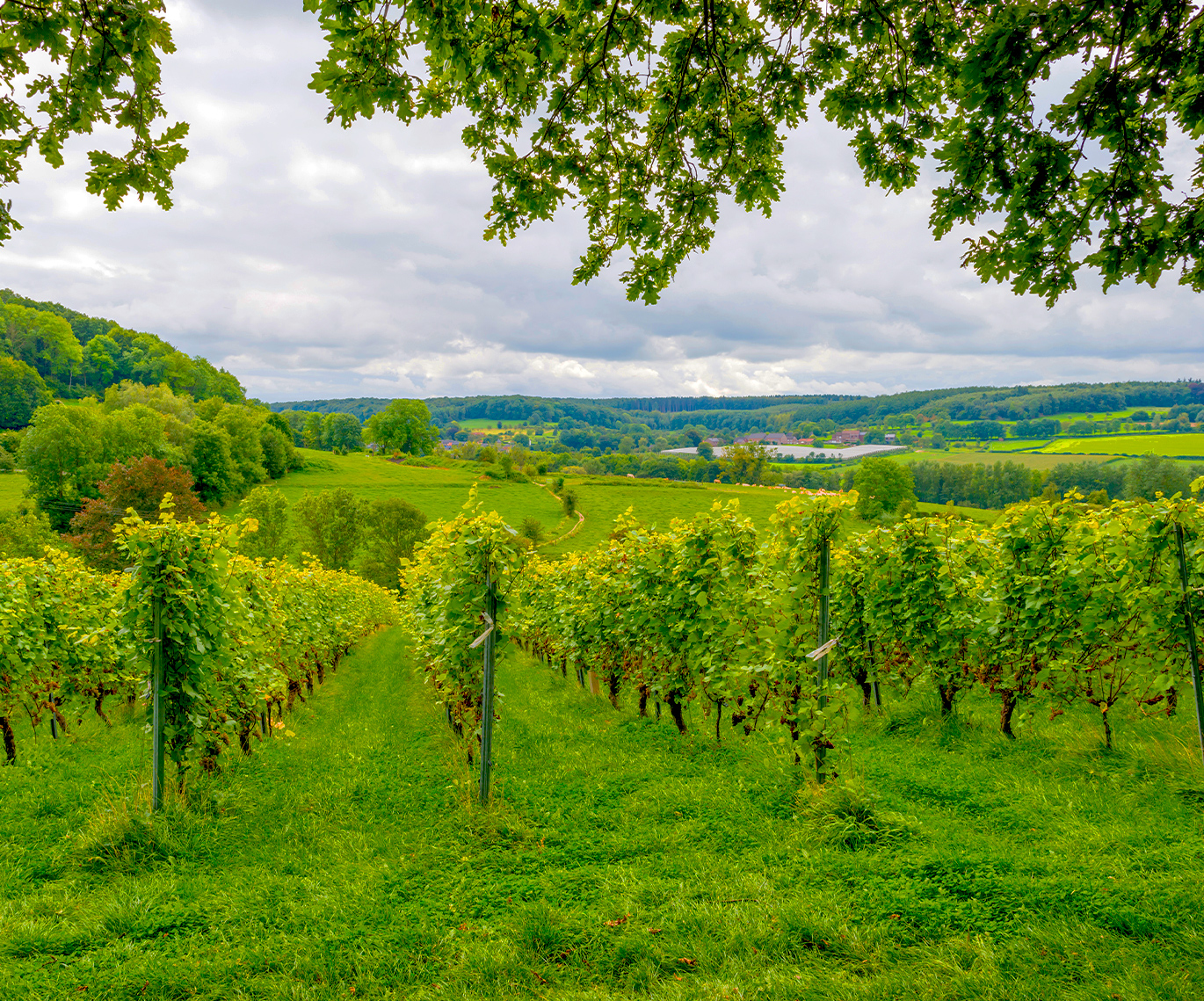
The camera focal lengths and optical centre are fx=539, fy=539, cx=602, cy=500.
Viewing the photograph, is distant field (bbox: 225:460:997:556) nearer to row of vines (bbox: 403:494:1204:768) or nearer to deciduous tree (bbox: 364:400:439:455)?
deciduous tree (bbox: 364:400:439:455)

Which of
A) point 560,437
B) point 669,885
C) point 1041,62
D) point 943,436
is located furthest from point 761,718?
point 560,437

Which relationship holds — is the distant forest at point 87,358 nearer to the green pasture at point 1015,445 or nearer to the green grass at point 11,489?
the green grass at point 11,489

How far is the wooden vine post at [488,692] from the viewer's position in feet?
16.6

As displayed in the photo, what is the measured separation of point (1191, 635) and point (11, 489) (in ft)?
211

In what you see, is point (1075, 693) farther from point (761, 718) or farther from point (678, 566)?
point (678, 566)

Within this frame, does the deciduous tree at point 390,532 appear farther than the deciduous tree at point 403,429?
No

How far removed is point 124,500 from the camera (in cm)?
2981

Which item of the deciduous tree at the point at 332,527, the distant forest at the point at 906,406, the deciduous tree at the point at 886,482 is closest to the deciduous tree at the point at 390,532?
the deciduous tree at the point at 332,527

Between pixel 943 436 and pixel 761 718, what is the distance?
11986cm

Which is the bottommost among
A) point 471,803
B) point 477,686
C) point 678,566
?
point 471,803

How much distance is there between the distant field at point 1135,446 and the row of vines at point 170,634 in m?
85.2

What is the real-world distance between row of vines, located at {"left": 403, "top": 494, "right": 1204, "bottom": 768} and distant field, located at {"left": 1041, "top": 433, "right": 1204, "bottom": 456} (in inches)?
3080

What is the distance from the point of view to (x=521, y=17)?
3.27m

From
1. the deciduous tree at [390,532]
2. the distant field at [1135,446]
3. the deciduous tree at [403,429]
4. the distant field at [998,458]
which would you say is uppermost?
the deciduous tree at [403,429]
